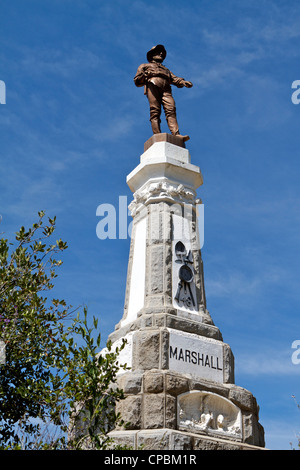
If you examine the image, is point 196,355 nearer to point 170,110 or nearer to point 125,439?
point 125,439

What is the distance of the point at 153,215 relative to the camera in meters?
11.6

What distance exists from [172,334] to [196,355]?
0.60m

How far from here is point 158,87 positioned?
516 inches

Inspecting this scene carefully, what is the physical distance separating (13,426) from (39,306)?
2.03 meters

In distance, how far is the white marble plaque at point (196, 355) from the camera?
33.6 feet

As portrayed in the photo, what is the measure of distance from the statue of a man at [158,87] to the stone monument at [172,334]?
0.26ft

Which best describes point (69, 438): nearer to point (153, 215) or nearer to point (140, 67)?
point (153, 215)

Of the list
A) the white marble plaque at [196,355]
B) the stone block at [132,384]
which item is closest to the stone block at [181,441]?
the stone block at [132,384]

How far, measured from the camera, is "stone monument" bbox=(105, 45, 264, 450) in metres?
9.57

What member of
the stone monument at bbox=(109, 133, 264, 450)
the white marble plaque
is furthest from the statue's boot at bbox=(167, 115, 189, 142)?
the white marble plaque

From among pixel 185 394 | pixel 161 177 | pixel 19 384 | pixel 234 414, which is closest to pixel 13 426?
pixel 19 384

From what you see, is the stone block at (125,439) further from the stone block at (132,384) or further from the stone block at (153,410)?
Answer: the stone block at (132,384)

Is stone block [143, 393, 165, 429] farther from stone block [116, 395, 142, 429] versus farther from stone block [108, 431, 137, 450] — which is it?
stone block [108, 431, 137, 450]

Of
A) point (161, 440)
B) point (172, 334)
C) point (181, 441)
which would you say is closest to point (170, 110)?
point (172, 334)
